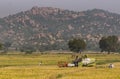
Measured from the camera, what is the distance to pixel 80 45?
199m

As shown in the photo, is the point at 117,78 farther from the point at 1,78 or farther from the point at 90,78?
the point at 1,78

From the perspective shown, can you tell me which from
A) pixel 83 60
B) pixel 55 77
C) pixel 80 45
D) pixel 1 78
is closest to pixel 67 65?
pixel 83 60

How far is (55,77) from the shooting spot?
1705 inches

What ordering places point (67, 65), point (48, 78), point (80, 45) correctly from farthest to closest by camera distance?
point (80, 45), point (67, 65), point (48, 78)

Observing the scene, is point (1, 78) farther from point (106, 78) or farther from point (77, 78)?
point (106, 78)

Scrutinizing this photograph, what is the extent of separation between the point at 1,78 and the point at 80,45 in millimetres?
161615

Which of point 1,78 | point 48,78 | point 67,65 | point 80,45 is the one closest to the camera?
point 1,78

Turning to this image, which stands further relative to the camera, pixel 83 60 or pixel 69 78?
pixel 83 60

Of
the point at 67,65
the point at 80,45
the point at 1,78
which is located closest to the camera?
the point at 1,78

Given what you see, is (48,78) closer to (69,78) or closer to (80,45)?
(69,78)

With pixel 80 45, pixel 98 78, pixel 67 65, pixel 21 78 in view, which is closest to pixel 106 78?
pixel 98 78

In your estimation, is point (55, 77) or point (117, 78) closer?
point (117, 78)

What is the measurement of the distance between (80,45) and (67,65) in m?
128

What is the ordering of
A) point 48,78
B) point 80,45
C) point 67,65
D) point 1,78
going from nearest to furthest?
point 1,78 < point 48,78 < point 67,65 < point 80,45
